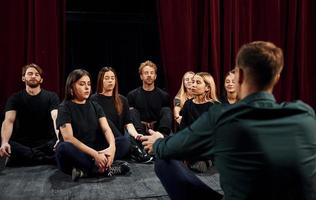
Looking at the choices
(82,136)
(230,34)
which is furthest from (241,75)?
(230,34)

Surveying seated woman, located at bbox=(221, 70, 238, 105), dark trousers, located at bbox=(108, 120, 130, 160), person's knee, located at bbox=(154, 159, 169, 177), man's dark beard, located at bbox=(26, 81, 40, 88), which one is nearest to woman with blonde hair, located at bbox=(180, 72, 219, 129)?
seated woman, located at bbox=(221, 70, 238, 105)

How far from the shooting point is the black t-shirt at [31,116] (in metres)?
3.33

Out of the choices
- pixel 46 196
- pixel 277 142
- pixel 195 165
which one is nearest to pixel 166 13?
pixel 195 165

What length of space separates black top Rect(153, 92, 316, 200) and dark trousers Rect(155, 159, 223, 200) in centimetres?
25

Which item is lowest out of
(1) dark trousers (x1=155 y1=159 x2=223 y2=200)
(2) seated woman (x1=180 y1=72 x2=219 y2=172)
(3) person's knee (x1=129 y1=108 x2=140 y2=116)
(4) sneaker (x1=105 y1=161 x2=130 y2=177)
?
(4) sneaker (x1=105 y1=161 x2=130 y2=177)

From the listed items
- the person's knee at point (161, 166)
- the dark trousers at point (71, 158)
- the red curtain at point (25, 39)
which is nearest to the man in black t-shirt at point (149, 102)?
the red curtain at point (25, 39)

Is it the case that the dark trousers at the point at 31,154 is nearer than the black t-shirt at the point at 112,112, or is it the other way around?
the dark trousers at the point at 31,154

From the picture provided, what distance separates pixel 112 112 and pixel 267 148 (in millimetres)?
2463

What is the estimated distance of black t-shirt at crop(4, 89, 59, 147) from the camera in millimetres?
3334

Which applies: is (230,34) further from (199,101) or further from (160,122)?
(199,101)

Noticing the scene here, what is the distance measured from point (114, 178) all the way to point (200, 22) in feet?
7.60

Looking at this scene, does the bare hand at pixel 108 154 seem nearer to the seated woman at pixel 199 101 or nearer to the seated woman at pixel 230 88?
the seated woman at pixel 199 101

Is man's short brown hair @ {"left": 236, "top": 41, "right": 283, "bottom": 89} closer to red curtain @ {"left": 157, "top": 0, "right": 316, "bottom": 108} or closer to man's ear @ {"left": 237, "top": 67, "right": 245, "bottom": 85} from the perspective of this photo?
man's ear @ {"left": 237, "top": 67, "right": 245, "bottom": 85}

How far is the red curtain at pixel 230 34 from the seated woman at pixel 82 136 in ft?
5.18
